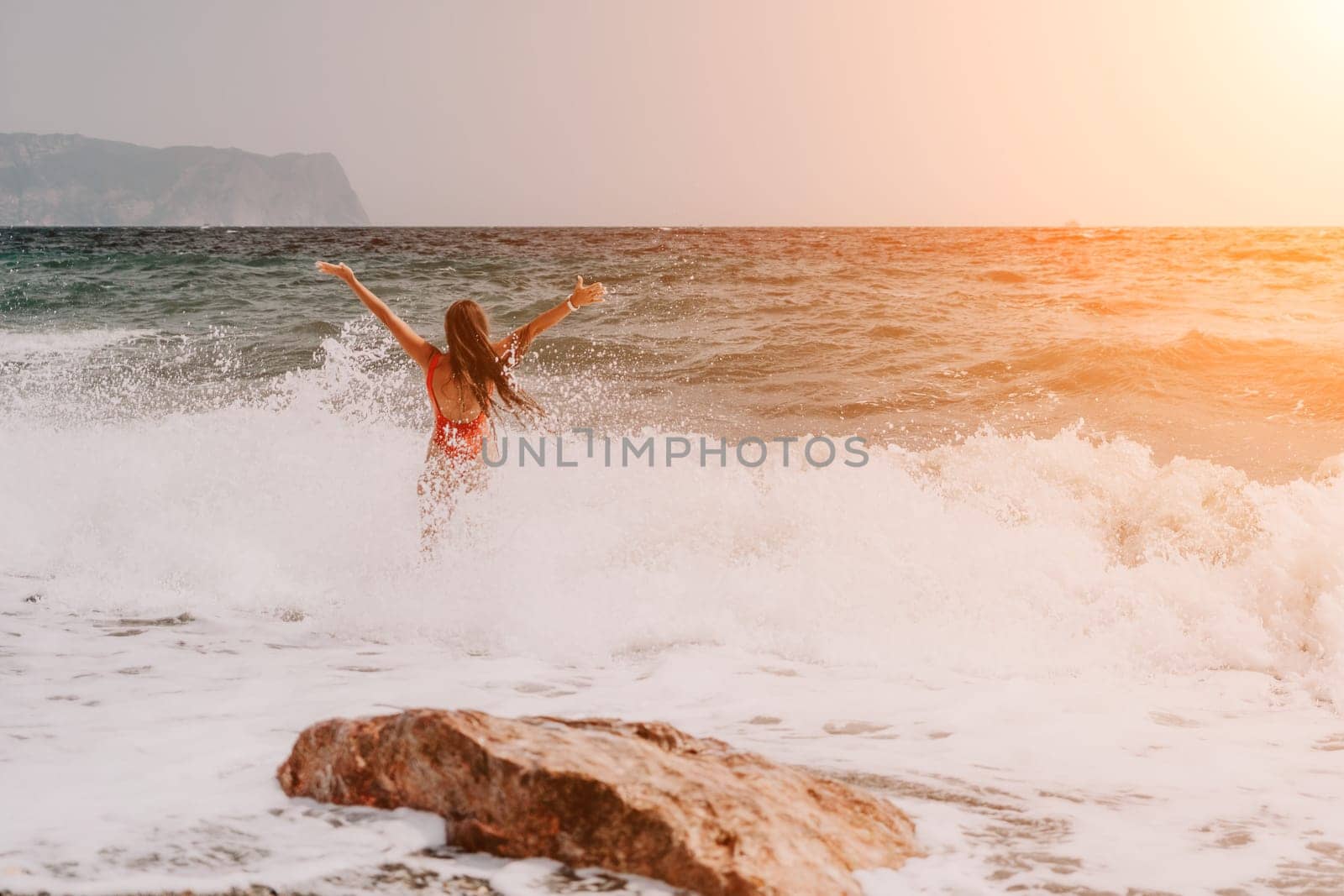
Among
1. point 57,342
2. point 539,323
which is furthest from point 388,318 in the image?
point 57,342

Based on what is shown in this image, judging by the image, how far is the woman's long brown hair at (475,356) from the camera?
5398 millimetres

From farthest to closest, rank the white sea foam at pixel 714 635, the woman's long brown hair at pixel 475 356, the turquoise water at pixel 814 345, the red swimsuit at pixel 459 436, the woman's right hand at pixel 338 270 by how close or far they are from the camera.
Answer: the turquoise water at pixel 814 345, the red swimsuit at pixel 459 436, the woman's long brown hair at pixel 475 356, the woman's right hand at pixel 338 270, the white sea foam at pixel 714 635

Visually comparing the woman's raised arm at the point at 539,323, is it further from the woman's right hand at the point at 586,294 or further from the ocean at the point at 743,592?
the ocean at the point at 743,592

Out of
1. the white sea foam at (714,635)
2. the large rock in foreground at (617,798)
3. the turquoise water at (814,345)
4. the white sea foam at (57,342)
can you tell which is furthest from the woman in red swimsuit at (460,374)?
the white sea foam at (57,342)

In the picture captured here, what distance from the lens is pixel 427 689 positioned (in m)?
4.22

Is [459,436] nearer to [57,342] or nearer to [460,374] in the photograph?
[460,374]

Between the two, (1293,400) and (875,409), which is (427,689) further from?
(1293,400)

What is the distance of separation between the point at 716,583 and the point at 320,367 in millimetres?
8879

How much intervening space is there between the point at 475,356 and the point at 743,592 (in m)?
2.24

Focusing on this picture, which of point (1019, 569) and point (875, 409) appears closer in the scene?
point (1019, 569)

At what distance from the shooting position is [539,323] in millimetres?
5582

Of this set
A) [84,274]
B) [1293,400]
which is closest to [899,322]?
[1293,400]

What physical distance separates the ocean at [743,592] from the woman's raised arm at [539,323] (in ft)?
4.07

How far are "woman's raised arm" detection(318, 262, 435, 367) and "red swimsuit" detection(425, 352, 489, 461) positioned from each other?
354mm
